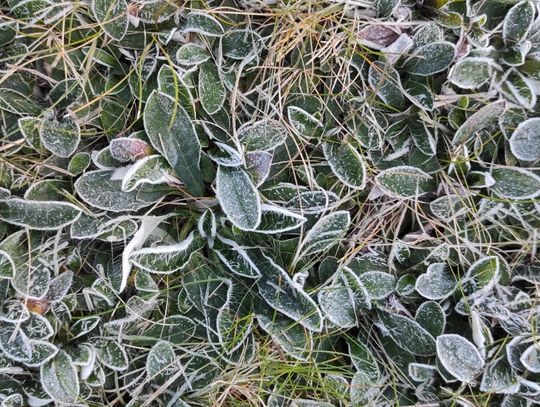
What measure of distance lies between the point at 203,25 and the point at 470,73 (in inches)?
24.0

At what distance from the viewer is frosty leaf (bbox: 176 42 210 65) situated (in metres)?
1.28

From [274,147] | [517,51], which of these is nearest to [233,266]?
[274,147]

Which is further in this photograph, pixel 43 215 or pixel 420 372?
pixel 420 372

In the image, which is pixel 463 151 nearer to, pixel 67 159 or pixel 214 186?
pixel 214 186

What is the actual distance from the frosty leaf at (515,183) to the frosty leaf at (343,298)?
1.28 ft

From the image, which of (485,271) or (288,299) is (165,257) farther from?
(485,271)

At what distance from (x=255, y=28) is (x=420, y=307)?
0.75 meters

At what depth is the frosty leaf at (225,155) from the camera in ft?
4.20

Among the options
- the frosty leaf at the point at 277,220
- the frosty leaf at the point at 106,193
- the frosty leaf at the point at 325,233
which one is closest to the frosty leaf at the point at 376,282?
the frosty leaf at the point at 325,233

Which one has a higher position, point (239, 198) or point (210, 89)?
point (210, 89)

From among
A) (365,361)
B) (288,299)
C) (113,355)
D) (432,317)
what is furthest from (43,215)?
(432,317)

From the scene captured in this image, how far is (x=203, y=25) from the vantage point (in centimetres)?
129

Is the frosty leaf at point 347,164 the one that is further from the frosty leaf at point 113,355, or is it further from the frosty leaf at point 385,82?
the frosty leaf at point 113,355

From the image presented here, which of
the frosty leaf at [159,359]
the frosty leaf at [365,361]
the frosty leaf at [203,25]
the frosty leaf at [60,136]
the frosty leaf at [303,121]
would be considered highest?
the frosty leaf at [203,25]
